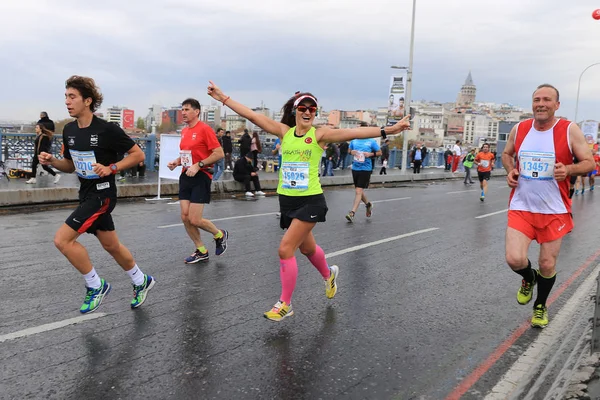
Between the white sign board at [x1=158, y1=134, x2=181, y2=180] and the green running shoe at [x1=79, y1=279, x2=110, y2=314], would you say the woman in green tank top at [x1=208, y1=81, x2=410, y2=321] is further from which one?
the white sign board at [x1=158, y1=134, x2=181, y2=180]

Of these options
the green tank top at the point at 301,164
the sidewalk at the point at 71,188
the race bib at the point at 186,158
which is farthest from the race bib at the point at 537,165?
the sidewalk at the point at 71,188

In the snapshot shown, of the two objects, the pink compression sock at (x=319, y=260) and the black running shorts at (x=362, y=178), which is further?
the black running shorts at (x=362, y=178)

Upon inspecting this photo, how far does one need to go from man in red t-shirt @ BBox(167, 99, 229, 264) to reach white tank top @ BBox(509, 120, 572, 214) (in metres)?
3.62

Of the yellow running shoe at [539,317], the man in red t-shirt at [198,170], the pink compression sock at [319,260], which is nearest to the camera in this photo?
the yellow running shoe at [539,317]

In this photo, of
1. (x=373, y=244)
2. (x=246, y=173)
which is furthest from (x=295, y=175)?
(x=246, y=173)

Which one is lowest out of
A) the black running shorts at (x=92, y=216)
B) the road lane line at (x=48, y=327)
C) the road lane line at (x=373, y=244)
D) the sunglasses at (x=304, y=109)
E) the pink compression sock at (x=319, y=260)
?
the road lane line at (x=48, y=327)

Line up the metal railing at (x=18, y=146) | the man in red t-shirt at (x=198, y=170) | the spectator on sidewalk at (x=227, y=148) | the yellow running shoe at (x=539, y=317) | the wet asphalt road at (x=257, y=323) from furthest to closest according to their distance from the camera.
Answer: the spectator on sidewalk at (x=227, y=148) → the metal railing at (x=18, y=146) → the man in red t-shirt at (x=198, y=170) → the yellow running shoe at (x=539, y=317) → the wet asphalt road at (x=257, y=323)

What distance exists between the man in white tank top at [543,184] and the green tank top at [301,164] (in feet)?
5.57

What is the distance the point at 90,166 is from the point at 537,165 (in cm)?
377

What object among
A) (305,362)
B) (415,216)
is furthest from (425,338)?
(415,216)

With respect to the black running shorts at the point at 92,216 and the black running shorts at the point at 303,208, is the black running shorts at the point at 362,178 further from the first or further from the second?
the black running shorts at the point at 92,216

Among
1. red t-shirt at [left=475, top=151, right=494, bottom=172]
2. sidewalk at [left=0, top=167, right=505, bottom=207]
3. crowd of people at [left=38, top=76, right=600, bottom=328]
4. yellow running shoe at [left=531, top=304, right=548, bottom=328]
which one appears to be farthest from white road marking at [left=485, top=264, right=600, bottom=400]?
red t-shirt at [left=475, top=151, right=494, bottom=172]

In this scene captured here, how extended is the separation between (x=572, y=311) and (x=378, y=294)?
1.85 metres

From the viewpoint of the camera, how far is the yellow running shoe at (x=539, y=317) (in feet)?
15.7
